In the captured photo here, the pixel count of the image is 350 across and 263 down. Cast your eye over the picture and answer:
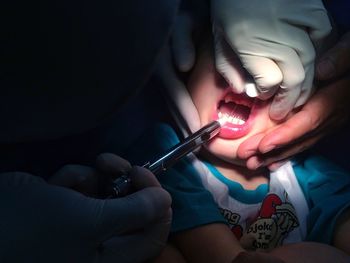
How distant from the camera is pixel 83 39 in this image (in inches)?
17.0

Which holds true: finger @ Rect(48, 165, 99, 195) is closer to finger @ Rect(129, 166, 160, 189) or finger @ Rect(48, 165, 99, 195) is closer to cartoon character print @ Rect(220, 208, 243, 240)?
finger @ Rect(129, 166, 160, 189)

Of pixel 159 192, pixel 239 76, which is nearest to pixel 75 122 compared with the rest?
pixel 159 192

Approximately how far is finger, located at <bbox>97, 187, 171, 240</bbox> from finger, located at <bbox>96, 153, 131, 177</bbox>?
0.08 m

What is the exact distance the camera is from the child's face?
851 millimetres

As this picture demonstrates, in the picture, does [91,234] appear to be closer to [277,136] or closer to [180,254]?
[180,254]

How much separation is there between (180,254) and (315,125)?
1.11 ft

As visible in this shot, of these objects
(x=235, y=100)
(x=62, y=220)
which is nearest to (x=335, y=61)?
(x=235, y=100)

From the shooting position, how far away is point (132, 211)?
62 centimetres

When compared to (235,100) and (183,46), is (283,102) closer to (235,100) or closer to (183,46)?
(235,100)

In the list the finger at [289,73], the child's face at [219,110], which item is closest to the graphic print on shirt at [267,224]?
the child's face at [219,110]

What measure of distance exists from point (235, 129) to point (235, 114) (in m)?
0.04

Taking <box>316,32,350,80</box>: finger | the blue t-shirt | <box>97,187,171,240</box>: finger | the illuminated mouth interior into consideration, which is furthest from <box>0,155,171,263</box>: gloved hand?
<box>316,32,350,80</box>: finger

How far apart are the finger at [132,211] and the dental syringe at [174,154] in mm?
49

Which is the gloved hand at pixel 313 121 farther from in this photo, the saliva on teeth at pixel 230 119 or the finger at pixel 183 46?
the finger at pixel 183 46
